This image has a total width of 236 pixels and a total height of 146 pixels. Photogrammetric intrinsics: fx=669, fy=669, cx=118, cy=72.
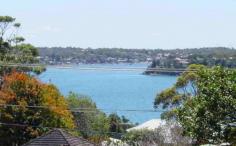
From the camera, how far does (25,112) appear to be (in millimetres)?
31156

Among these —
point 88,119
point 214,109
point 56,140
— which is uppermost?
point 214,109

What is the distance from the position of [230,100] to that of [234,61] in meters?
15.6

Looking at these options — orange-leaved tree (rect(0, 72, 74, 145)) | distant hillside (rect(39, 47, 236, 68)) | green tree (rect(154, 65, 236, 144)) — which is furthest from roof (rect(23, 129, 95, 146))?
green tree (rect(154, 65, 236, 144))

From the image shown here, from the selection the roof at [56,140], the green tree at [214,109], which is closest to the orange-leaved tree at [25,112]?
the roof at [56,140]

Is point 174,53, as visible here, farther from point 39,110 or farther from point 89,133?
point 39,110

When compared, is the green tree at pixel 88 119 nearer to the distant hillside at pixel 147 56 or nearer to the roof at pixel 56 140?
the distant hillside at pixel 147 56

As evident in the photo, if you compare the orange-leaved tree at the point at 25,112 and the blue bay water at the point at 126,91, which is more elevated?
the orange-leaved tree at the point at 25,112

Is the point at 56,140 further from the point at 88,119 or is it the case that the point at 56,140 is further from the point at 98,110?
the point at 88,119

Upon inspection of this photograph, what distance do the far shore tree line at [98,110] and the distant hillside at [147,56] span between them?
99 cm

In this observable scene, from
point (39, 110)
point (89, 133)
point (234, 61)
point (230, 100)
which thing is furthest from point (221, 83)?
point (89, 133)

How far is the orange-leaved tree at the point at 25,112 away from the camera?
3103cm

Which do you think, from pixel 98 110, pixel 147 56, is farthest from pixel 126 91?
pixel 98 110

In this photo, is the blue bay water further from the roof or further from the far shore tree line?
the roof

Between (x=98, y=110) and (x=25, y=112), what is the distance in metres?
3.40
